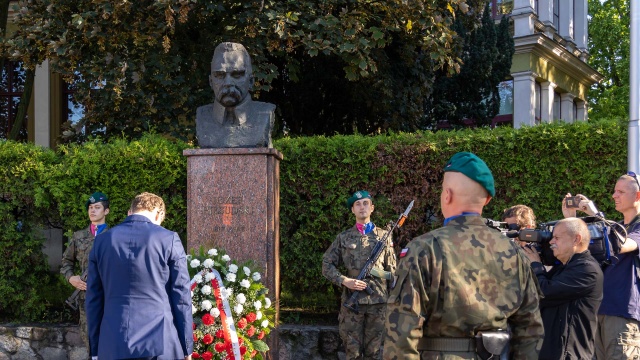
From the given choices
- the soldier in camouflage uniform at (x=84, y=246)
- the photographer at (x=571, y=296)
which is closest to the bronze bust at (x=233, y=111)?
the soldier in camouflage uniform at (x=84, y=246)

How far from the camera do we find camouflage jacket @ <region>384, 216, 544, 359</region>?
3240mm

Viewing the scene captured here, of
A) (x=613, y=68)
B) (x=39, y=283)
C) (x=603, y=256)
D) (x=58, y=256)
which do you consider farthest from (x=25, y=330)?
(x=613, y=68)

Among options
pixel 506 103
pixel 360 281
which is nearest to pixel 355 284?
pixel 360 281

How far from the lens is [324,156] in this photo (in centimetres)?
861

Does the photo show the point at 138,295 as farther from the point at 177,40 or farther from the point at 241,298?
the point at 177,40

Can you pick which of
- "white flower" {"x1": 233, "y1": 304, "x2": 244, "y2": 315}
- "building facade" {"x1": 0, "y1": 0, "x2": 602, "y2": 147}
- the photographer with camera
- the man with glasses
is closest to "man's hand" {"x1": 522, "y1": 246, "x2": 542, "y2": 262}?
the photographer with camera

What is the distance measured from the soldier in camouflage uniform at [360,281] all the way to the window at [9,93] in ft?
43.4

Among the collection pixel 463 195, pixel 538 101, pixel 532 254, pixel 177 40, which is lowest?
pixel 532 254

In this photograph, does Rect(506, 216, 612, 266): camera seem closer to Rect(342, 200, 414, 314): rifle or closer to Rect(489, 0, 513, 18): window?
Rect(342, 200, 414, 314): rifle

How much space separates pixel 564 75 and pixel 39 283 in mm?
22084

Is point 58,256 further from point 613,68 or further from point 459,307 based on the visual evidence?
point 613,68

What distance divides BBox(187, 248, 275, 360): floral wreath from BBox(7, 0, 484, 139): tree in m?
4.03

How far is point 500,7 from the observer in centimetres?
2455

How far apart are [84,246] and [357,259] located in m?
2.89
